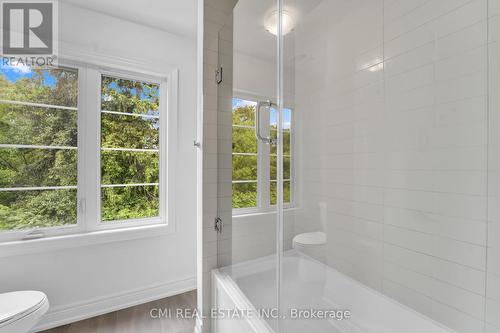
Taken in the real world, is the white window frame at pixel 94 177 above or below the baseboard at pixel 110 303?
above

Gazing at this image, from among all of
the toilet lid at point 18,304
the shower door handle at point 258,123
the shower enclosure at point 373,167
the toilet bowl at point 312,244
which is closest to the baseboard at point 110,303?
the toilet lid at point 18,304

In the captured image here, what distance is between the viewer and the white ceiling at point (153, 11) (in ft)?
6.03

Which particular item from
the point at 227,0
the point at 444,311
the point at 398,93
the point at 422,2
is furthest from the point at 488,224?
the point at 227,0

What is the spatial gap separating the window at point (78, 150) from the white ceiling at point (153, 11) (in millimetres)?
482

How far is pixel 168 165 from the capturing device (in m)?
2.24

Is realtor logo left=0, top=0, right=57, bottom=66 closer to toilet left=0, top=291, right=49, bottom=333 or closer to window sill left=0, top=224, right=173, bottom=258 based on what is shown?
window sill left=0, top=224, right=173, bottom=258

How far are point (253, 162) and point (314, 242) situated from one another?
521 mm

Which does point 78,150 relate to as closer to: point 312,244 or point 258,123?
point 258,123

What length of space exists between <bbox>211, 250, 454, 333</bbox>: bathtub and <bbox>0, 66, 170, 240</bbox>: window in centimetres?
147

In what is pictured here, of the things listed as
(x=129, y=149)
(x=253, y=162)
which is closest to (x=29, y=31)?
(x=129, y=149)

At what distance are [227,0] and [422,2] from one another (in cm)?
122

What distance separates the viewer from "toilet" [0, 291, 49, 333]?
1.20 metres

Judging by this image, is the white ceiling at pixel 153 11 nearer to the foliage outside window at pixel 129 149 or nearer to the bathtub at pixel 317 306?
the foliage outside window at pixel 129 149

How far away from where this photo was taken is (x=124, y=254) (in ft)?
6.68
